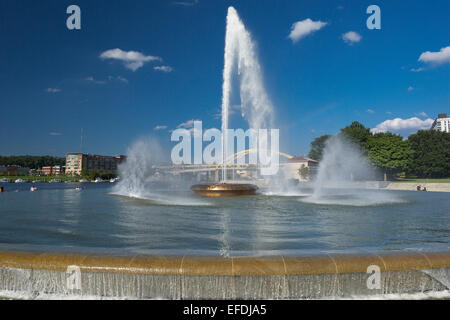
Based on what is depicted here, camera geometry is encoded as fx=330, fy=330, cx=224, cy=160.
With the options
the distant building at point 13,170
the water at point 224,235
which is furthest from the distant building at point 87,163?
the water at point 224,235

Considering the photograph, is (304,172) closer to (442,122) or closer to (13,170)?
(442,122)

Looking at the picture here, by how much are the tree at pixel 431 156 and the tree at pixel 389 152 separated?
381 inches

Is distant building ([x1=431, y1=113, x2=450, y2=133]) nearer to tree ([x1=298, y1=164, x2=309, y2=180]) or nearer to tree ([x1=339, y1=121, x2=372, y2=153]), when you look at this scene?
tree ([x1=298, y1=164, x2=309, y2=180])

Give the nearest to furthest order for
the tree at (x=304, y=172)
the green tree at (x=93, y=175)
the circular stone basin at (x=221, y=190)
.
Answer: the circular stone basin at (x=221, y=190) → the tree at (x=304, y=172) → the green tree at (x=93, y=175)

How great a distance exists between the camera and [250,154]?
432 feet

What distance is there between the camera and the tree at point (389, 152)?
204 ft

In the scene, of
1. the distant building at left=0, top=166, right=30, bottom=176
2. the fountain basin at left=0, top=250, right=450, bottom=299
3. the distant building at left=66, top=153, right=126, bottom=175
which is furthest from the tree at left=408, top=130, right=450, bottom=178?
the distant building at left=0, top=166, right=30, bottom=176

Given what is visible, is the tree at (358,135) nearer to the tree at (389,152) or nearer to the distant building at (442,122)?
the tree at (389,152)

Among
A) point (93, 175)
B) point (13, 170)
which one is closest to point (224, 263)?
point (93, 175)

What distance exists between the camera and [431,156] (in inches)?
2864

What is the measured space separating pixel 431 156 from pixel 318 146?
27.9 meters
